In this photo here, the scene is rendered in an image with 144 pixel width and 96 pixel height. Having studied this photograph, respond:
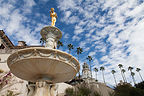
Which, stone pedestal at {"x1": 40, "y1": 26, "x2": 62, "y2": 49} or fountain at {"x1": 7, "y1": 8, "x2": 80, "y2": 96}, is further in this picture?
stone pedestal at {"x1": 40, "y1": 26, "x2": 62, "y2": 49}

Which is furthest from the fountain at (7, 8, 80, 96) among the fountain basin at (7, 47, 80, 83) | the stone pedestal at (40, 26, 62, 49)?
the stone pedestal at (40, 26, 62, 49)

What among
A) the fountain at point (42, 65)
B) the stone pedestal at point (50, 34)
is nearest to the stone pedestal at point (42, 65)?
the fountain at point (42, 65)

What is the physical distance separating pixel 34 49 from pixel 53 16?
6.45 metres

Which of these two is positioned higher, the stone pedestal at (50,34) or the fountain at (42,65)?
the stone pedestal at (50,34)

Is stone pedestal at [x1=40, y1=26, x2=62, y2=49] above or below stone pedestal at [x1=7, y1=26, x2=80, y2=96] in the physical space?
above

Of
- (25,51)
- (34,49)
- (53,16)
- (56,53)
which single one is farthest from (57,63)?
(53,16)

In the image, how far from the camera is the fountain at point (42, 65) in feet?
18.3

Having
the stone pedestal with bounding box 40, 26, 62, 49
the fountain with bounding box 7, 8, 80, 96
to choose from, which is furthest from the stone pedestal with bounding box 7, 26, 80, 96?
the stone pedestal with bounding box 40, 26, 62, 49

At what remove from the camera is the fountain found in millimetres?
5582

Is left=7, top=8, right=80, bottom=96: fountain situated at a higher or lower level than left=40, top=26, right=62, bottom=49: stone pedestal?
lower

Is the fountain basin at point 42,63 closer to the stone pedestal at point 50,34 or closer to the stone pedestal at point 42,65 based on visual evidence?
the stone pedestal at point 42,65

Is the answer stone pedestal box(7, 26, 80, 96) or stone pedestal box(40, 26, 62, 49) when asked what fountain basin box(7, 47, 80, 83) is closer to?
stone pedestal box(7, 26, 80, 96)

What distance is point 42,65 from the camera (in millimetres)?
5957

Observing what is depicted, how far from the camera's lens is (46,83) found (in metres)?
6.57
